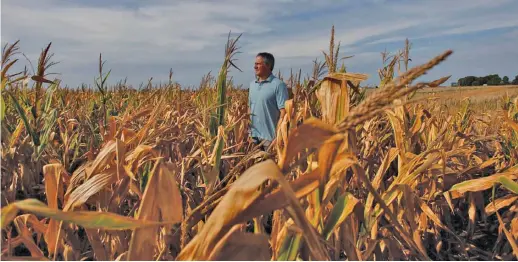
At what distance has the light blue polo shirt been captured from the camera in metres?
3.90

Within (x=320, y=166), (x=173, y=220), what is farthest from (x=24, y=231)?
(x=320, y=166)

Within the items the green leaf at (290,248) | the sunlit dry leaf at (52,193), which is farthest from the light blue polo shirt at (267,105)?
the green leaf at (290,248)

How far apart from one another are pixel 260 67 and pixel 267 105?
1.17 ft

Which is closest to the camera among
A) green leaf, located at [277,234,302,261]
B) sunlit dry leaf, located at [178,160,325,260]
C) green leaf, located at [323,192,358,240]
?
sunlit dry leaf, located at [178,160,325,260]

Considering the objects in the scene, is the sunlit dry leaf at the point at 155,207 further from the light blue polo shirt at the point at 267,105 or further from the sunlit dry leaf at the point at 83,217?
the light blue polo shirt at the point at 267,105

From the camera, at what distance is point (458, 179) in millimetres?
2604

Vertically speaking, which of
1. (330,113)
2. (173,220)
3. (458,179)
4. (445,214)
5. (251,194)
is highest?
(330,113)

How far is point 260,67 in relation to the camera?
405 cm

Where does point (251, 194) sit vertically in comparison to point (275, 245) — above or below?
above

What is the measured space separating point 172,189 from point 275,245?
0.47m

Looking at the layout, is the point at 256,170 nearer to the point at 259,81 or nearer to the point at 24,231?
the point at 24,231

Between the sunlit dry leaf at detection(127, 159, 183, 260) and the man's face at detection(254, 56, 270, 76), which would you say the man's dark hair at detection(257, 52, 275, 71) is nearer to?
the man's face at detection(254, 56, 270, 76)

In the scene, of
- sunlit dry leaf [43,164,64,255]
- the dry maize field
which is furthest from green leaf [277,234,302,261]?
sunlit dry leaf [43,164,64,255]

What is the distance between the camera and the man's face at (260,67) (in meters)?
4.05
